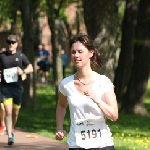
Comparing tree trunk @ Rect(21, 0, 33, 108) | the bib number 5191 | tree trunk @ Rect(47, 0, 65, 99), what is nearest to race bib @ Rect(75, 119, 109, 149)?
the bib number 5191

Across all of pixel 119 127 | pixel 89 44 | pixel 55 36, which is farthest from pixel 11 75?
pixel 55 36

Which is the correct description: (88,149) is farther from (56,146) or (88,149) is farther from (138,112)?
(138,112)

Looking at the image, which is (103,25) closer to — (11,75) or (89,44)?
(11,75)

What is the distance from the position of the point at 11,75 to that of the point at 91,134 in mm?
6522

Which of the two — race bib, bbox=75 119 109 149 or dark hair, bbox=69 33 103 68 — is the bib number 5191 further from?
dark hair, bbox=69 33 103 68

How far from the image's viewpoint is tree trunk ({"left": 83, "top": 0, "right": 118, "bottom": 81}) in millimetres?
16422

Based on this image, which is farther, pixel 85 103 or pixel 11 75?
pixel 11 75

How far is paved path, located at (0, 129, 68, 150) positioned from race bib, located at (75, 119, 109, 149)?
5.47 m

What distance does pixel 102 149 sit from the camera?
242 inches

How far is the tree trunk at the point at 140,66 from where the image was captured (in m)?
19.2

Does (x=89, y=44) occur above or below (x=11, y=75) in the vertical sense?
above

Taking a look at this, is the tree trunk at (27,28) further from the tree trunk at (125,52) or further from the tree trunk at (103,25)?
the tree trunk at (125,52)

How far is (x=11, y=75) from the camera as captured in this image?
1259 centimetres

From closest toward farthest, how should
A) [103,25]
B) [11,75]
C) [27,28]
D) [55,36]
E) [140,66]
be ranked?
[11,75]
[103,25]
[27,28]
[140,66]
[55,36]
